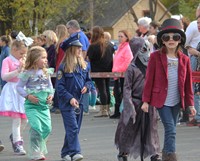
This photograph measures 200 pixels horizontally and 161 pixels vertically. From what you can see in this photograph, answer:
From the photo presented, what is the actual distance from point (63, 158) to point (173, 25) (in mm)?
2658

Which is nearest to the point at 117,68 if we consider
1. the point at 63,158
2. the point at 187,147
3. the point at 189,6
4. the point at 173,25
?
the point at 187,147

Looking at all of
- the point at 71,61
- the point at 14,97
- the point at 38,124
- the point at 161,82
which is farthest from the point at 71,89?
the point at 161,82

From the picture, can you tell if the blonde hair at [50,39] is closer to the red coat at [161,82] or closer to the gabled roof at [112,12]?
the red coat at [161,82]

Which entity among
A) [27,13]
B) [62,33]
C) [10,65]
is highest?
[27,13]

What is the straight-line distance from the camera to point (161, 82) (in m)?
9.09

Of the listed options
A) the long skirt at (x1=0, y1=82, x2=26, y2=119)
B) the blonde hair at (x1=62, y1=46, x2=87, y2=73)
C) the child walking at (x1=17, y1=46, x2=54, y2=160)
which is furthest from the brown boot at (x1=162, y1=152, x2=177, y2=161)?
the long skirt at (x1=0, y1=82, x2=26, y2=119)

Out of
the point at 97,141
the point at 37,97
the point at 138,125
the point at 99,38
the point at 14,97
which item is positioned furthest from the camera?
the point at 99,38

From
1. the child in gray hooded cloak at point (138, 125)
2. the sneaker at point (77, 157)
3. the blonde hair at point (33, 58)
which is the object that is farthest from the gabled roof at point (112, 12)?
the child in gray hooded cloak at point (138, 125)

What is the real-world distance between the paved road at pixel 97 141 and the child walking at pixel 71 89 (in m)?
0.56

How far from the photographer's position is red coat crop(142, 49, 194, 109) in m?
9.07

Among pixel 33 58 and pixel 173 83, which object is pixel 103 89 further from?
pixel 173 83

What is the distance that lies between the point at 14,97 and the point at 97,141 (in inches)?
76.2

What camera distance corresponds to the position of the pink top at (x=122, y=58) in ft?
52.2

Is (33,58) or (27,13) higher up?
(27,13)
